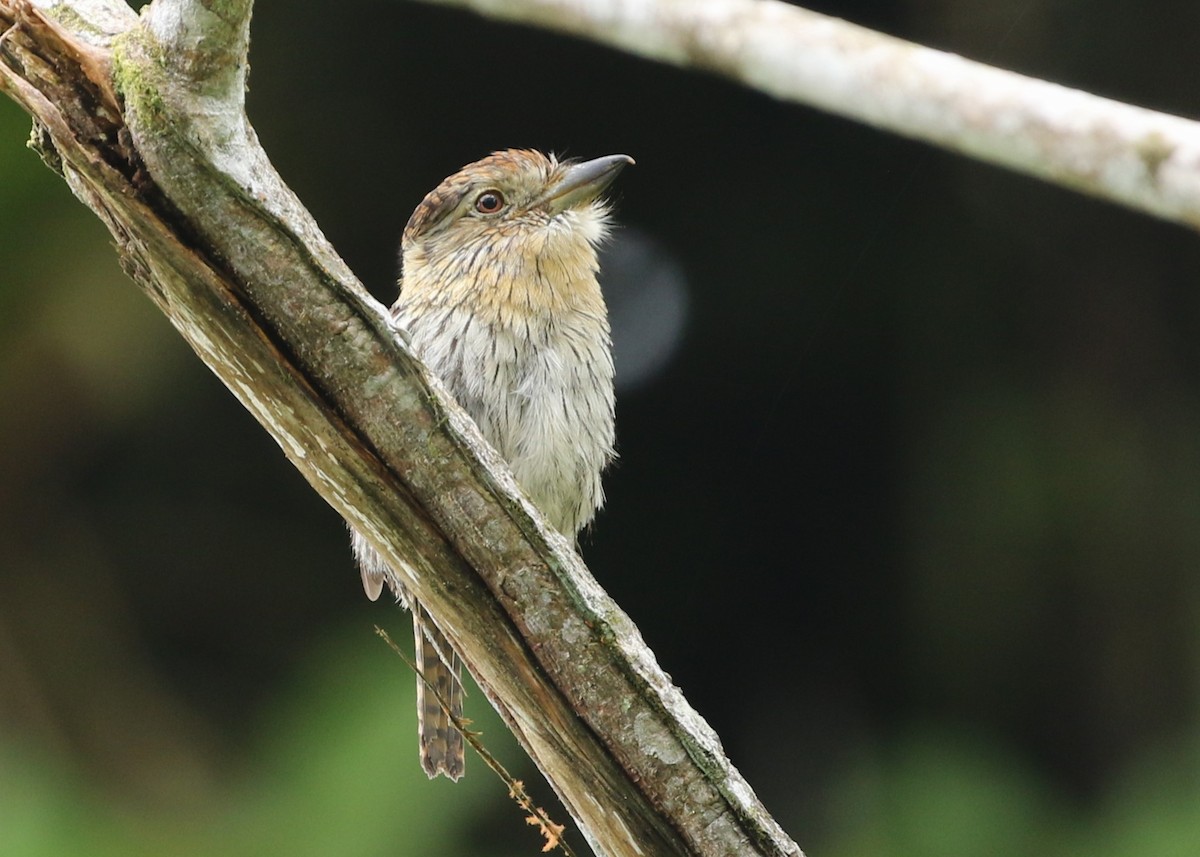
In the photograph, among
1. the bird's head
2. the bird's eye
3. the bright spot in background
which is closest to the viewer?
the bird's head

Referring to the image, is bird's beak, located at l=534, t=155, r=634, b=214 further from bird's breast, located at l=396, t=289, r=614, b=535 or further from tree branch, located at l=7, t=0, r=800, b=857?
tree branch, located at l=7, t=0, r=800, b=857

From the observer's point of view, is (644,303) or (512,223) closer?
(512,223)

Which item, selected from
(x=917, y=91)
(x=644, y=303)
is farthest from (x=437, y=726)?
(x=917, y=91)

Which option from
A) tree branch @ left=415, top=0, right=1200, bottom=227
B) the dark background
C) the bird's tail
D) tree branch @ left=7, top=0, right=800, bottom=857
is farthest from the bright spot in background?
tree branch @ left=7, top=0, right=800, bottom=857

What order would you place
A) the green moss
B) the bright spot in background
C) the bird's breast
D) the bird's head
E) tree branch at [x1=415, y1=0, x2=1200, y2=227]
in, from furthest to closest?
the bright spot in background → the bird's head → the bird's breast → tree branch at [x1=415, y1=0, x2=1200, y2=227] → the green moss

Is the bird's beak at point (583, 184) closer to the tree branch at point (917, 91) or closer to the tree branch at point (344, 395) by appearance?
the tree branch at point (917, 91)

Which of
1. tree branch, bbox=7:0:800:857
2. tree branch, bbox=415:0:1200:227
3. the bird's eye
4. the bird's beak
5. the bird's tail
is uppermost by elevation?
tree branch, bbox=415:0:1200:227

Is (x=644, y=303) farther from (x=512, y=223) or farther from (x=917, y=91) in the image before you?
(x=917, y=91)

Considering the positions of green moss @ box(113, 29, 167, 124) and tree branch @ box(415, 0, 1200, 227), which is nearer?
green moss @ box(113, 29, 167, 124)
